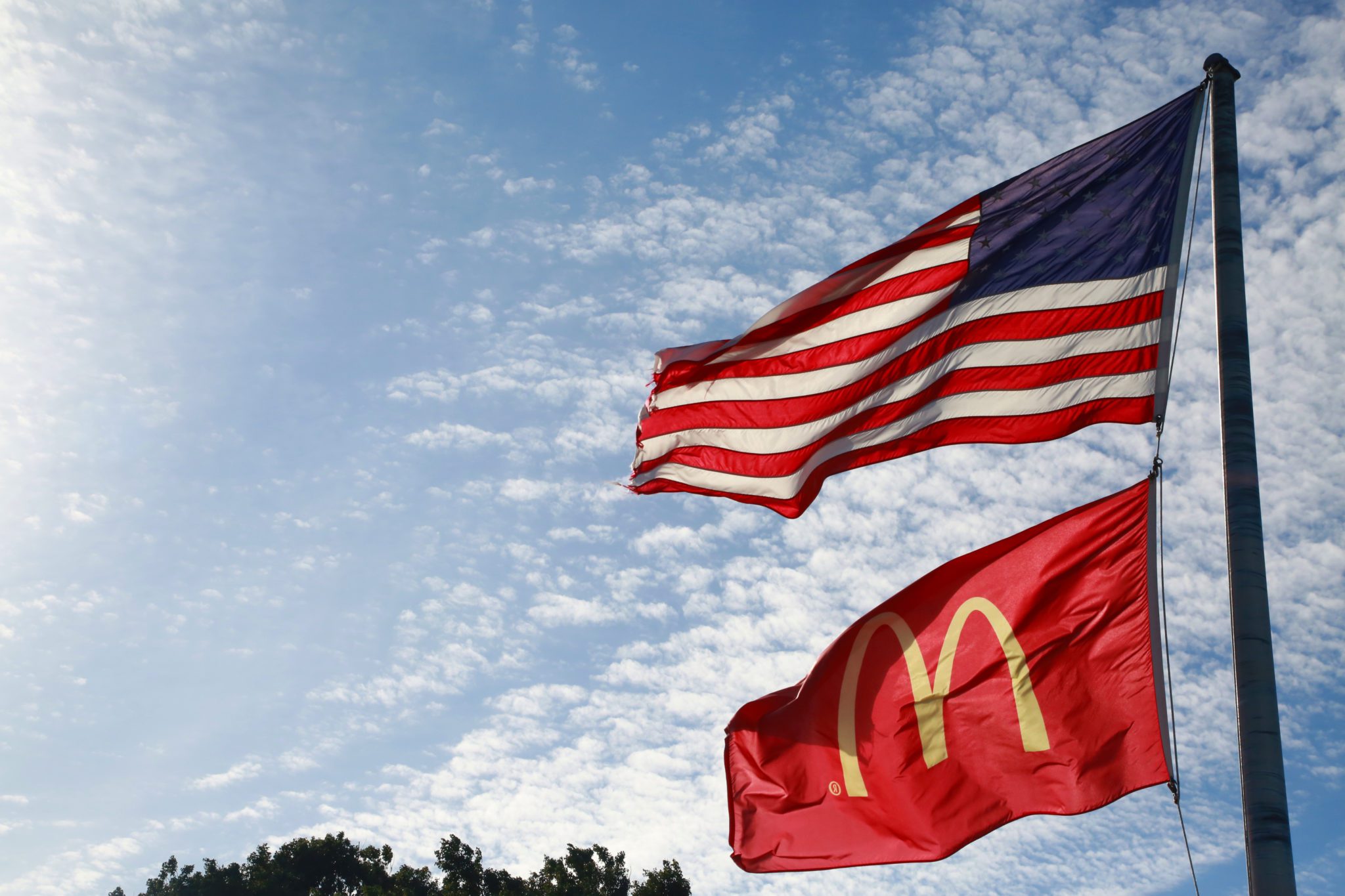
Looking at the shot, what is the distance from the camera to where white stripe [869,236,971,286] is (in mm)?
9633

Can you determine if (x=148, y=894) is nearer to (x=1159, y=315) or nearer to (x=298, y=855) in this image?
(x=298, y=855)

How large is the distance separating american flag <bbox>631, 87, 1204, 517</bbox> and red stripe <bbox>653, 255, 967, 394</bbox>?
0.01 meters

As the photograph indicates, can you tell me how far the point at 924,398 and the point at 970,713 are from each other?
248 centimetres

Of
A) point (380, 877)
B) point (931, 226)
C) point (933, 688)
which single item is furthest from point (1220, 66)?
point (380, 877)

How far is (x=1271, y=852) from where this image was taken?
5.75 m

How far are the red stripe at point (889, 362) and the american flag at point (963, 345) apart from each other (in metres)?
0.01

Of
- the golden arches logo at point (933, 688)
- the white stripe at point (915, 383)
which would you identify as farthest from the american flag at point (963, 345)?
the golden arches logo at point (933, 688)

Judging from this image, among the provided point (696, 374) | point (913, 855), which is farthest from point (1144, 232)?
point (913, 855)

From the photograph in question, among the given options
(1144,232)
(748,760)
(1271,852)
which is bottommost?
(1271,852)

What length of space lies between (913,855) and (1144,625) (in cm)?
245

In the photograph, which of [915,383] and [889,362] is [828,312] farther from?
[915,383]

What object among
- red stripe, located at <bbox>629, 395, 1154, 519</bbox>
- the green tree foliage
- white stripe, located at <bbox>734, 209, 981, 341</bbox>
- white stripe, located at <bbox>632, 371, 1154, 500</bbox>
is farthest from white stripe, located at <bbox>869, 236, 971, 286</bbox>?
the green tree foliage

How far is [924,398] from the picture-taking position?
9.55 meters

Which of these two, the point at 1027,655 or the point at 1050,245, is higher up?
the point at 1050,245
